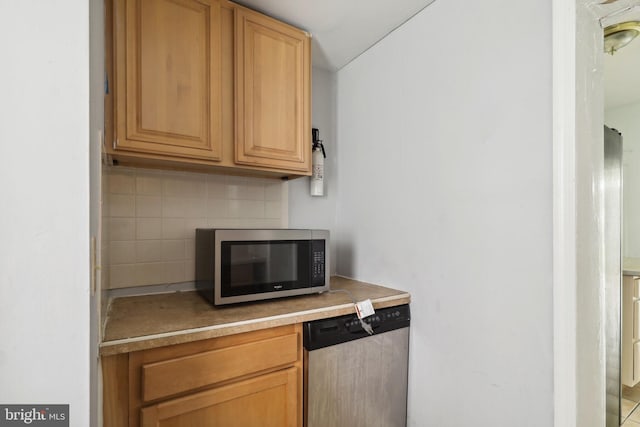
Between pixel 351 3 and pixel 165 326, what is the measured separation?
1.50 meters

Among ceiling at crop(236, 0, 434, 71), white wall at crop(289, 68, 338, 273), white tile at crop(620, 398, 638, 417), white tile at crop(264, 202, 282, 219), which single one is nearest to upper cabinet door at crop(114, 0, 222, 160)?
ceiling at crop(236, 0, 434, 71)

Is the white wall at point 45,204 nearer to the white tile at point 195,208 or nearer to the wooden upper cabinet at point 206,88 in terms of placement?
the wooden upper cabinet at point 206,88

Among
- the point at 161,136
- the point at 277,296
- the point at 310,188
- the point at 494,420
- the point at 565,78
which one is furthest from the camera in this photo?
the point at 310,188

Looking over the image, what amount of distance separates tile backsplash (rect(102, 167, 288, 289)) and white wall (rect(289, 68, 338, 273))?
306 millimetres

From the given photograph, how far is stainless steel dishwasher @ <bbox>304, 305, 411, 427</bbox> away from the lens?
1.17 m

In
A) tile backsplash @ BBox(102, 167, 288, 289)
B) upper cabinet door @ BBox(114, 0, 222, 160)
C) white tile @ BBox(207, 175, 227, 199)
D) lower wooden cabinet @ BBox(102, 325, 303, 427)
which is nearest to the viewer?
lower wooden cabinet @ BBox(102, 325, 303, 427)

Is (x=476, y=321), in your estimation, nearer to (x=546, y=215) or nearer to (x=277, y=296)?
(x=546, y=215)

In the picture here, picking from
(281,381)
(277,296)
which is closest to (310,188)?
(277,296)

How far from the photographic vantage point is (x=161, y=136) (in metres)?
1.19

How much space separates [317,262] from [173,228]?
2.38ft

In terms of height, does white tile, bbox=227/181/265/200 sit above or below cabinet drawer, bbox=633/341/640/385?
above

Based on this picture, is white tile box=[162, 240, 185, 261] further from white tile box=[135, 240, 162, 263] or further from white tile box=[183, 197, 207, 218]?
white tile box=[183, 197, 207, 218]

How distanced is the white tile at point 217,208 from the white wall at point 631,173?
3.53 metres

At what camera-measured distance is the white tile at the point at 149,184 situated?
4.62 feet
